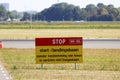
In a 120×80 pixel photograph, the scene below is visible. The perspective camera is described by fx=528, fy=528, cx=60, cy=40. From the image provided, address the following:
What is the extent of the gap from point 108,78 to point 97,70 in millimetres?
3427

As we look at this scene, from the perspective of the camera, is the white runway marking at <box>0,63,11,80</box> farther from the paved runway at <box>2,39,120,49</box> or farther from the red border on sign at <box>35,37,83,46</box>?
the paved runway at <box>2,39,120,49</box>

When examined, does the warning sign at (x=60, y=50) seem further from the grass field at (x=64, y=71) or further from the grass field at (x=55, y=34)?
the grass field at (x=55, y=34)

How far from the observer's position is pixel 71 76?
20.1m

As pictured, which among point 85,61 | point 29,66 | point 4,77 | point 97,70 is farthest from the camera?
point 85,61

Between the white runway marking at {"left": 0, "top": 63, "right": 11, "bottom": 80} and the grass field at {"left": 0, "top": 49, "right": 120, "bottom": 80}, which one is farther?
the grass field at {"left": 0, "top": 49, "right": 120, "bottom": 80}

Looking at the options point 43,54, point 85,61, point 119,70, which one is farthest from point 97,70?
point 85,61

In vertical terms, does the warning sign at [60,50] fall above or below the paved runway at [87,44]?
above

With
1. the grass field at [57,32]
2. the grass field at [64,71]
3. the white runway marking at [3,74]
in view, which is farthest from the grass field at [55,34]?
the white runway marking at [3,74]

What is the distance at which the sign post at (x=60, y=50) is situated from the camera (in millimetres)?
23016

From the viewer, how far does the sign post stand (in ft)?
75.5

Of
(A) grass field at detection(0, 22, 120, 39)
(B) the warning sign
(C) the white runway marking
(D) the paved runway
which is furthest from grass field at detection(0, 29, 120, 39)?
(C) the white runway marking

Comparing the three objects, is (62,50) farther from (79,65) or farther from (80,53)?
(79,65)

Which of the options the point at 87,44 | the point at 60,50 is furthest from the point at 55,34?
the point at 60,50

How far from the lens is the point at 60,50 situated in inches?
908
